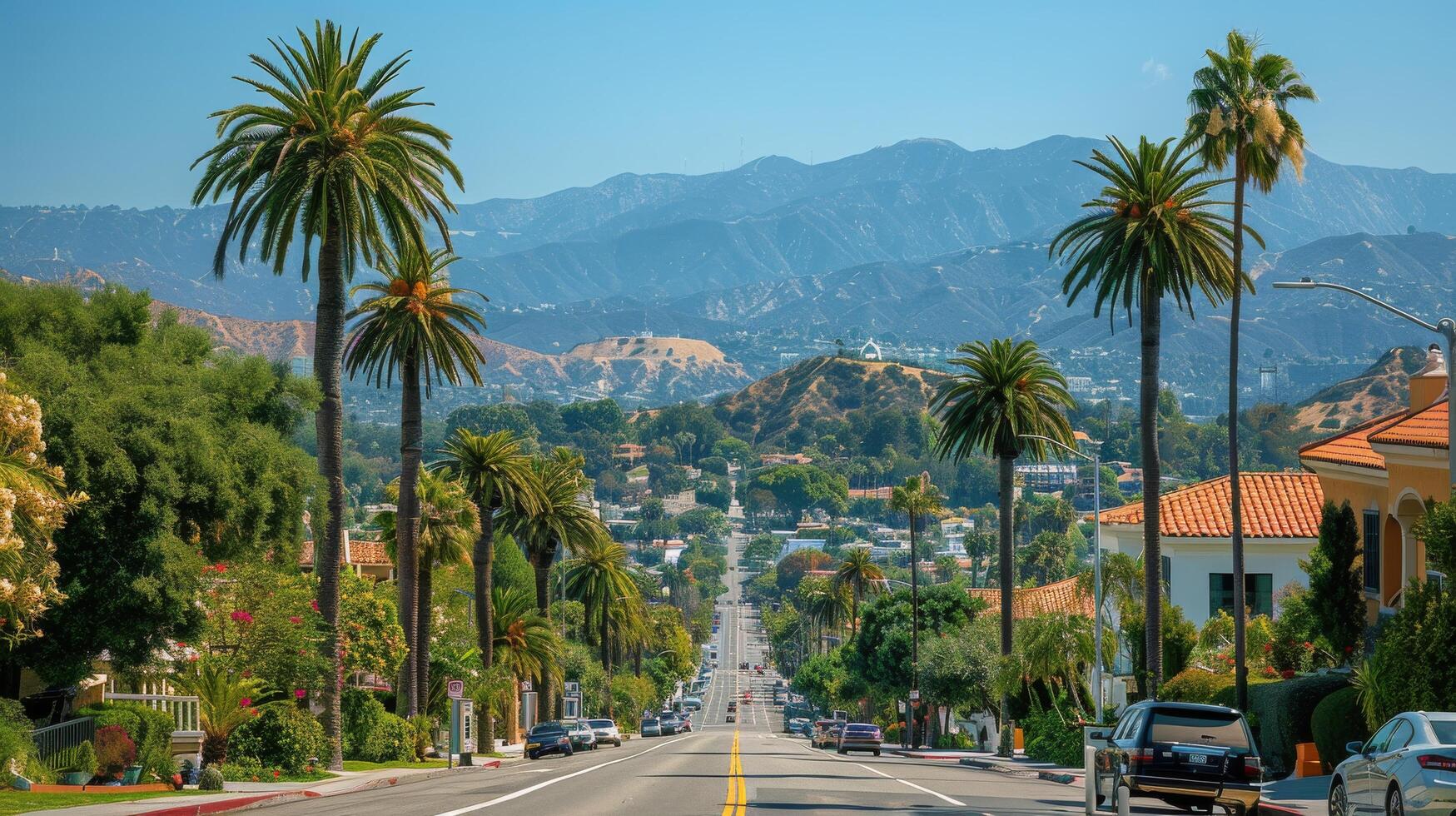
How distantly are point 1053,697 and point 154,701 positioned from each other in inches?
1262

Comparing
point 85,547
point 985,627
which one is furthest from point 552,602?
point 85,547

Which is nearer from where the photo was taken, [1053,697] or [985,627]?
[1053,697]

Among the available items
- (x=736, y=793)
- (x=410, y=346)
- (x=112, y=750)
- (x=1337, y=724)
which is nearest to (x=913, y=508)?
(x=410, y=346)

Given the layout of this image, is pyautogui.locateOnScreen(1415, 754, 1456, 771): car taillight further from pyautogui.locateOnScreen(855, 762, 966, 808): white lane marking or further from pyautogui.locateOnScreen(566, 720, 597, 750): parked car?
pyautogui.locateOnScreen(566, 720, 597, 750): parked car

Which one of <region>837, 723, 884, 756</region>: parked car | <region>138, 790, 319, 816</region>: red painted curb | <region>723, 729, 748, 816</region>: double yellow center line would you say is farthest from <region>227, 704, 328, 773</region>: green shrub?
<region>837, 723, 884, 756</region>: parked car

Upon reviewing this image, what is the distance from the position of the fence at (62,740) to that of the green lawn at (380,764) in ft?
35.8

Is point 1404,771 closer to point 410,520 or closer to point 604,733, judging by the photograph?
point 410,520

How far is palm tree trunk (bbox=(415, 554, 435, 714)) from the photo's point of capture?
53375 millimetres

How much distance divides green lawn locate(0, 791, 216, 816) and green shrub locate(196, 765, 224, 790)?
191 centimetres

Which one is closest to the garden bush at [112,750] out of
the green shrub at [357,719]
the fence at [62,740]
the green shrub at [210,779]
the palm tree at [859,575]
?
the fence at [62,740]

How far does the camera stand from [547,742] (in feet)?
193

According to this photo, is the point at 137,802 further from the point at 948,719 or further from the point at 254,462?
the point at 948,719

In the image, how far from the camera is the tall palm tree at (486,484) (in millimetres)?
60875

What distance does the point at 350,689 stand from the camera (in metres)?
48.2
